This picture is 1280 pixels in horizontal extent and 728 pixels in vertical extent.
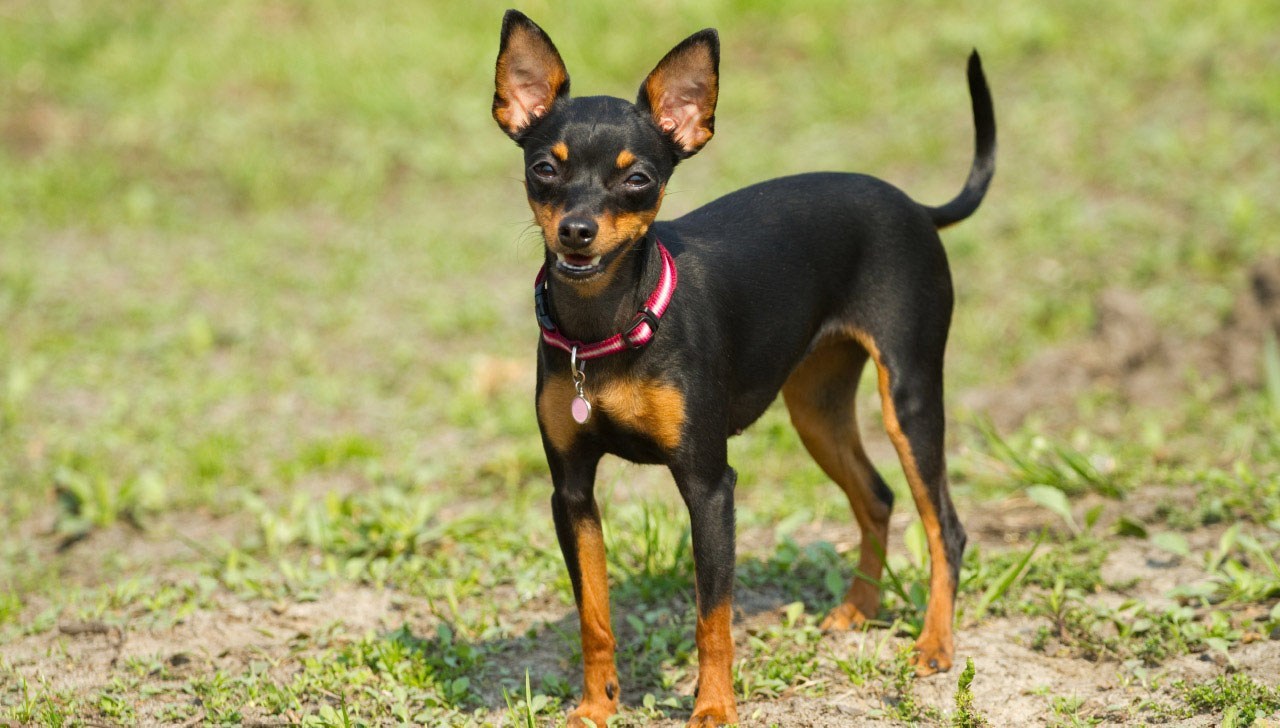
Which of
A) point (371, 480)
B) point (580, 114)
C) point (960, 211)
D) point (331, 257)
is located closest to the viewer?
point (580, 114)

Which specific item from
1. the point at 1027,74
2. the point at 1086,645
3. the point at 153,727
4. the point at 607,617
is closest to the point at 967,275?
the point at 1027,74

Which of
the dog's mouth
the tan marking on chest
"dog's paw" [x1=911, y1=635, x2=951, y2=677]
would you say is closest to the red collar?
the tan marking on chest

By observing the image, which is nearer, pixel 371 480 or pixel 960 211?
pixel 960 211

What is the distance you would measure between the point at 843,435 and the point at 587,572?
1.30 metres

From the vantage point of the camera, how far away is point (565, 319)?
3742 millimetres

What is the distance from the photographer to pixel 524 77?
3816 millimetres

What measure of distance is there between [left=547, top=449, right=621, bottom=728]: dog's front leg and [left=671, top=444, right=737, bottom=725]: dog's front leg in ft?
0.98

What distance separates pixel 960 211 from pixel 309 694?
2900 mm

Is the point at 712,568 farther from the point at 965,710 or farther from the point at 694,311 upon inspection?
the point at 965,710

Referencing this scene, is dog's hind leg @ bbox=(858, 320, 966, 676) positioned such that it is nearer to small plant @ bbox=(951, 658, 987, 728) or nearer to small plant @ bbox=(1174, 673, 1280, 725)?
small plant @ bbox=(951, 658, 987, 728)

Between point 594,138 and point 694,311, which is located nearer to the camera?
point 594,138

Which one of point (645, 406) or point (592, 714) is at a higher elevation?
point (645, 406)

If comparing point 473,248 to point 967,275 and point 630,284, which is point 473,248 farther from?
point 630,284

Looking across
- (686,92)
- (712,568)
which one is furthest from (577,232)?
(712,568)
